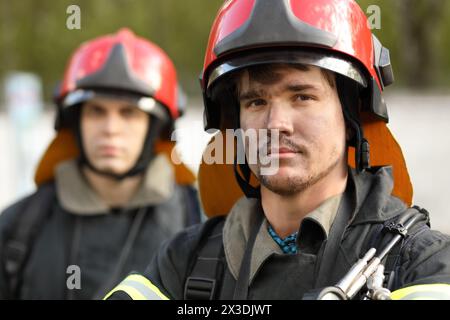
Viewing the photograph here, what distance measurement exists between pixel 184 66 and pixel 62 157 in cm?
1588

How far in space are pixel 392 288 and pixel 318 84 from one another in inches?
24.5

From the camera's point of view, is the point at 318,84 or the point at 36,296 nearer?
the point at 318,84

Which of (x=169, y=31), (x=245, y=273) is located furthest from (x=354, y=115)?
(x=169, y=31)

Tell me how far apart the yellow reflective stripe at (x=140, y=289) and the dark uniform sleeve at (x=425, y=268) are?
2.42 ft

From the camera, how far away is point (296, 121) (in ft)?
7.86

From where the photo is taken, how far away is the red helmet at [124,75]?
180 inches

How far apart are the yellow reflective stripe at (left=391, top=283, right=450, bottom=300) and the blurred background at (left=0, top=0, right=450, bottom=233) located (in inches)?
53.6

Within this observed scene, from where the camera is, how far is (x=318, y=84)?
2.41 metres

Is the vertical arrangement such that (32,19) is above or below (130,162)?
above

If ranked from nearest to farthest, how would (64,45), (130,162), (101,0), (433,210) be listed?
(130,162) < (433,210) < (101,0) < (64,45)

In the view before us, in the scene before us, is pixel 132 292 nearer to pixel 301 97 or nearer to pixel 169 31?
pixel 301 97

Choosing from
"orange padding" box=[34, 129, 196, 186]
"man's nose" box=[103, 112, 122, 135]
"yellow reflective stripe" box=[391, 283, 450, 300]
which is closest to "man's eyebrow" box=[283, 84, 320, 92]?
"yellow reflective stripe" box=[391, 283, 450, 300]

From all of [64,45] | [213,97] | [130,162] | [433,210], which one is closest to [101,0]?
[64,45]

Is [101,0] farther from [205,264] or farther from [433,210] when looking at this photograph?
[205,264]
